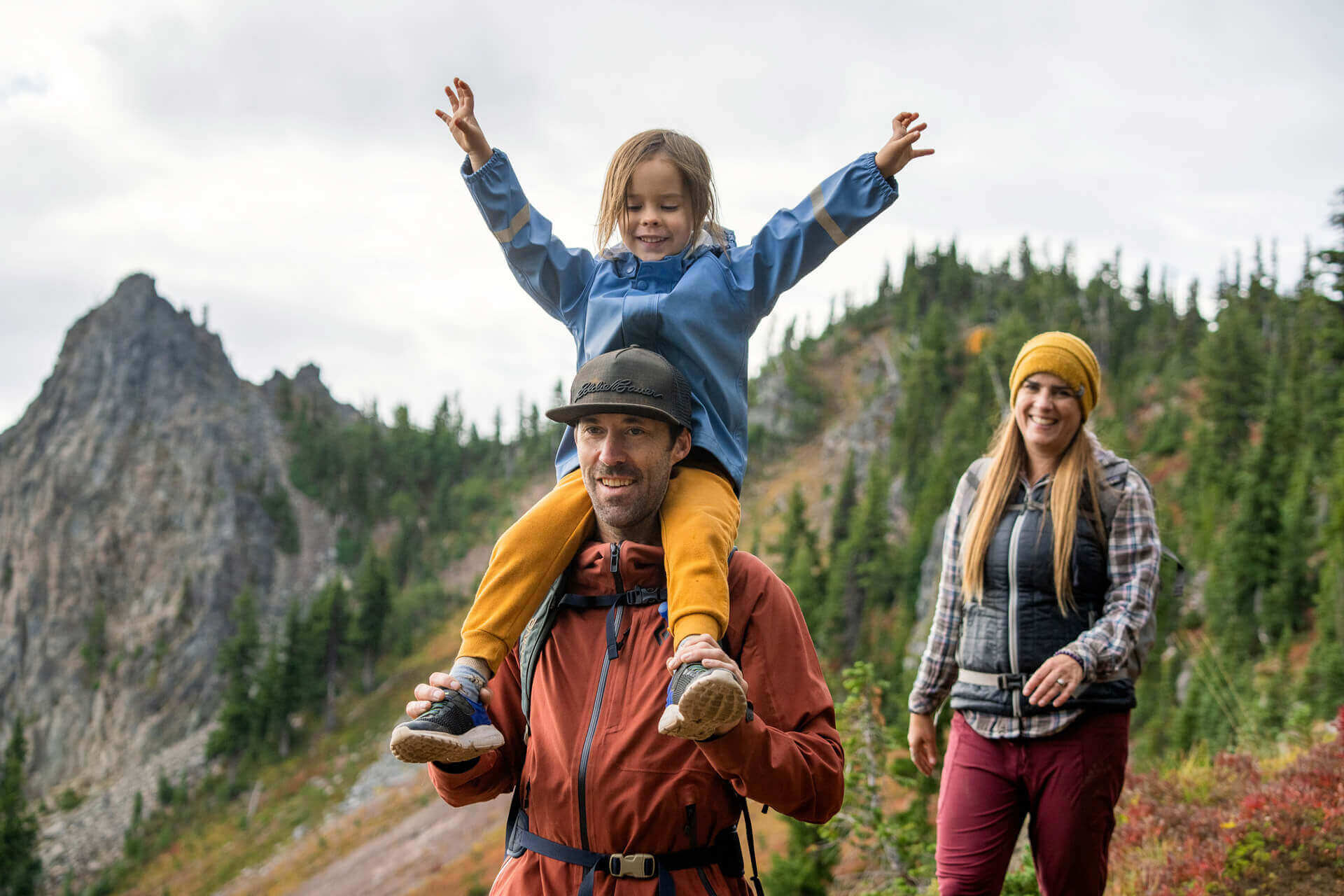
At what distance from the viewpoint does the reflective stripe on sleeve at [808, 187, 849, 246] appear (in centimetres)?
296

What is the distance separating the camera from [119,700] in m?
71.8

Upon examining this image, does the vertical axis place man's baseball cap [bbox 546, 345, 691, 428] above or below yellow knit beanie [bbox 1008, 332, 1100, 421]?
below

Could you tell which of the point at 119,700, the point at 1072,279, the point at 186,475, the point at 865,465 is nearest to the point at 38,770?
the point at 119,700

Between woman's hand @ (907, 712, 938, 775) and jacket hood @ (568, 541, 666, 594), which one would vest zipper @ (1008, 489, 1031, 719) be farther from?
jacket hood @ (568, 541, 666, 594)

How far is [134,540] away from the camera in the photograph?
3278 inches

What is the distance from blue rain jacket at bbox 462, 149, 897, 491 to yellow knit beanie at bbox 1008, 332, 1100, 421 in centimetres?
97

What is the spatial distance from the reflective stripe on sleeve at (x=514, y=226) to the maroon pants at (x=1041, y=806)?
2429 mm

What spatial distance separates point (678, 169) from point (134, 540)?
94865 mm

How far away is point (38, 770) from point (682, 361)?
87.0 metres

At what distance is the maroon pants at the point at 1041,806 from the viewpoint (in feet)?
9.96

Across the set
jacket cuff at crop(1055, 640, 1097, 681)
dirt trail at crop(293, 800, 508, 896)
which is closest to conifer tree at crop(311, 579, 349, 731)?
dirt trail at crop(293, 800, 508, 896)

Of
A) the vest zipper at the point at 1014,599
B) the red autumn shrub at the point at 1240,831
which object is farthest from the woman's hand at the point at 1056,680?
the red autumn shrub at the point at 1240,831

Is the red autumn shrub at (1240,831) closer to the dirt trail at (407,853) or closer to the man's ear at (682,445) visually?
the man's ear at (682,445)

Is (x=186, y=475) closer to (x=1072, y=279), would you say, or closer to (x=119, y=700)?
(x=119, y=700)
